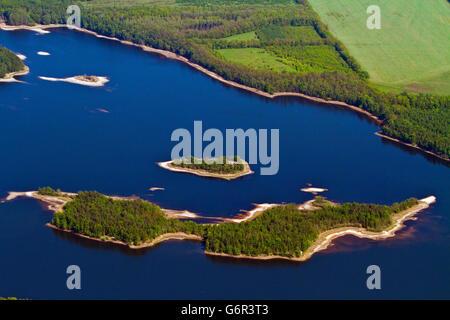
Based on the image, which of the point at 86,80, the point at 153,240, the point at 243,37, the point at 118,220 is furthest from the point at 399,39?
the point at 118,220

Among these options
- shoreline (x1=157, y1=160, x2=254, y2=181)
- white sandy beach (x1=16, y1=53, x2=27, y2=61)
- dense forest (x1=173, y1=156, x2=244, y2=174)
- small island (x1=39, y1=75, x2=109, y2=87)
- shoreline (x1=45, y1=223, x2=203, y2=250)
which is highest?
white sandy beach (x1=16, y1=53, x2=27, y2=61)

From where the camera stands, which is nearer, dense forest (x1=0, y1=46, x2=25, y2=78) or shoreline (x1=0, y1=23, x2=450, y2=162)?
shoreline (x1=0, y1=23, x2=450, y2=162)

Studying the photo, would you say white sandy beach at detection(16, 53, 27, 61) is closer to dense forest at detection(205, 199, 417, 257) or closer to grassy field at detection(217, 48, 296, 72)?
grassy field at detection(217, 48, 296, 72)

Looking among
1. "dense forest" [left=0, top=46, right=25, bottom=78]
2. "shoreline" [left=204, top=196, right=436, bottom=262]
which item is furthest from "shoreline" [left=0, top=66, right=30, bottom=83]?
"shoreline" [left=204, top=196, right=436, bottom=262]

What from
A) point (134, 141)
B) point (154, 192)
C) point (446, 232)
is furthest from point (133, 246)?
point (446, 232)

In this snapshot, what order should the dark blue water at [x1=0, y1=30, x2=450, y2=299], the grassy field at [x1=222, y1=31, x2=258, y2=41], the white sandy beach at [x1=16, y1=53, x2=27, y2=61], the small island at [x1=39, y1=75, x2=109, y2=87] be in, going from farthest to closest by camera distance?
the grassy field at [x1=222, y1=31, x2=258, y2=41]
the white sandy beach at [x1=16, y1=53, x2=27, y2=61]
the small island at [x1=39, y1=75, x2=109, y2=87]
the dark blue water at [x1=0, y1=30, x2=450, y2=299]

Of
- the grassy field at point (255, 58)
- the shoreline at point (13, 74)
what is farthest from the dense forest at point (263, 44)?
the shoreline at point (13, 74)

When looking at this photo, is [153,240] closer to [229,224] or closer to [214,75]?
[229,224]
